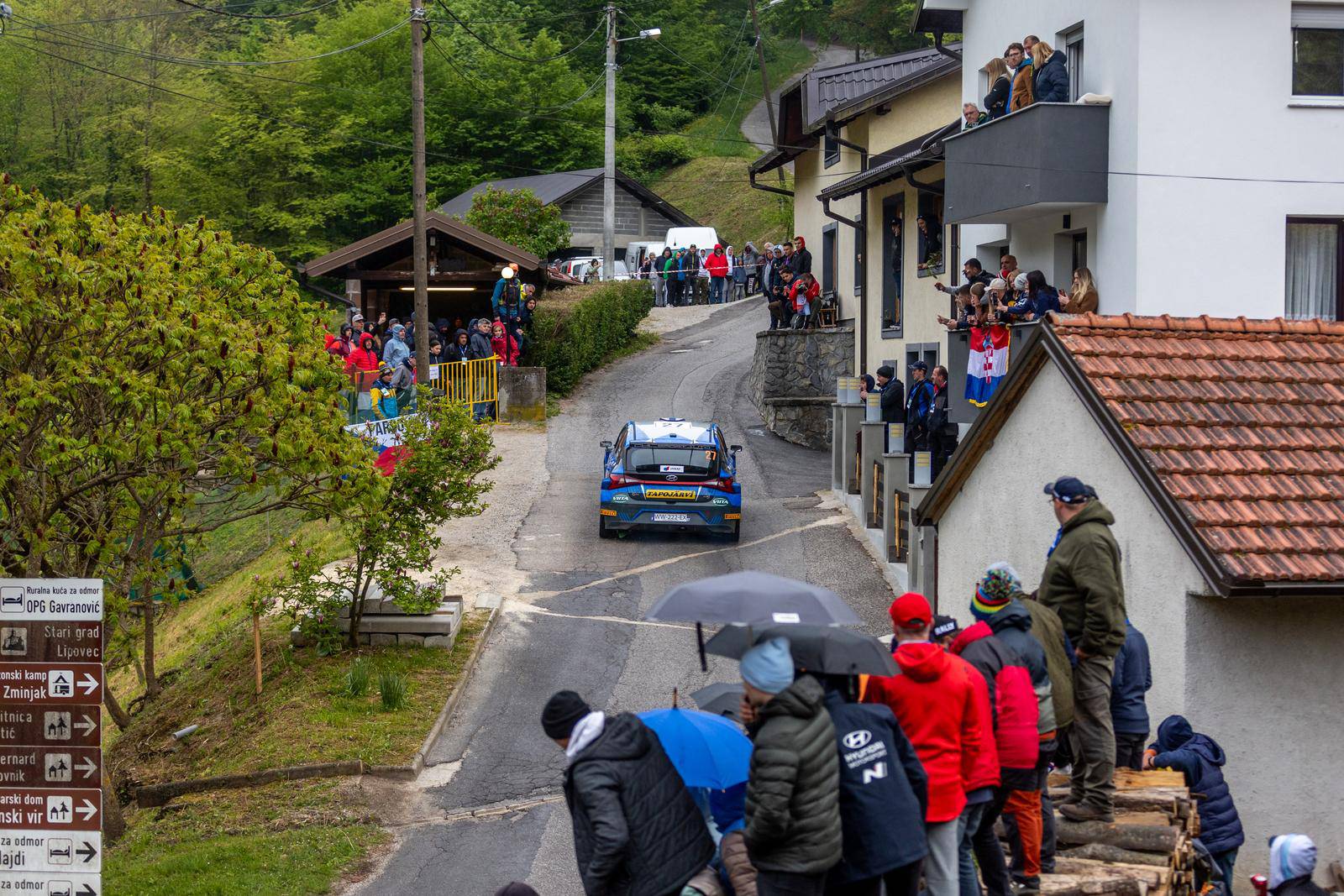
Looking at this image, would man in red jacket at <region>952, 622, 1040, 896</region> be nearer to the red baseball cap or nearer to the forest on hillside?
the red baseball cap

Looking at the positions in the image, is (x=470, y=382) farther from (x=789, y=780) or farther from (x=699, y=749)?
(x=789, y=780)

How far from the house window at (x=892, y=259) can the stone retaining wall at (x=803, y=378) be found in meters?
2.30

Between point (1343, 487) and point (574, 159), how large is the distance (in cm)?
5151

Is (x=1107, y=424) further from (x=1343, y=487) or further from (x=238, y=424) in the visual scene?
(x=238, y=424)

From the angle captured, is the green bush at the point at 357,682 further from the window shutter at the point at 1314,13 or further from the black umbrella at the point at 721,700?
the window shutter at the point at 1314,13

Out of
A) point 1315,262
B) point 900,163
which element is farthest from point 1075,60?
point 900,163

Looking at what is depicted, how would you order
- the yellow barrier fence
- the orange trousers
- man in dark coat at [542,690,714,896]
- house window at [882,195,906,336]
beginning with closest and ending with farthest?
man in dark coat at [542,690,714,896] → the orange trousers → house window at [882,195,906,336] → the yellow barrier fence

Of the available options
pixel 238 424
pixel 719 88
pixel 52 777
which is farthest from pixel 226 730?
pixel 719 88

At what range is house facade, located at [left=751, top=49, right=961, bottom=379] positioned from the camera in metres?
27.1

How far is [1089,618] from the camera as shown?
864cm

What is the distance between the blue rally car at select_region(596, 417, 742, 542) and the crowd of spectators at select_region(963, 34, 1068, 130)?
662cm

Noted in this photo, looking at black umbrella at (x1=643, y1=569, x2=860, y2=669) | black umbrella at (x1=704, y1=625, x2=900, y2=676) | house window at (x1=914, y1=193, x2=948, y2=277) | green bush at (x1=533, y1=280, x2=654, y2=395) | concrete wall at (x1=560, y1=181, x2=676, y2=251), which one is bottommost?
black umbrella at (x1=704, y1=625, x2=900, y2=676)

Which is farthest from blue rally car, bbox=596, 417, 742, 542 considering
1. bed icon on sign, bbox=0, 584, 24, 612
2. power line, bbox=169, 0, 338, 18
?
bed icon on sign, bbox=0, 584, 24, 612

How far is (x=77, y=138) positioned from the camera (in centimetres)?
→ 5309
